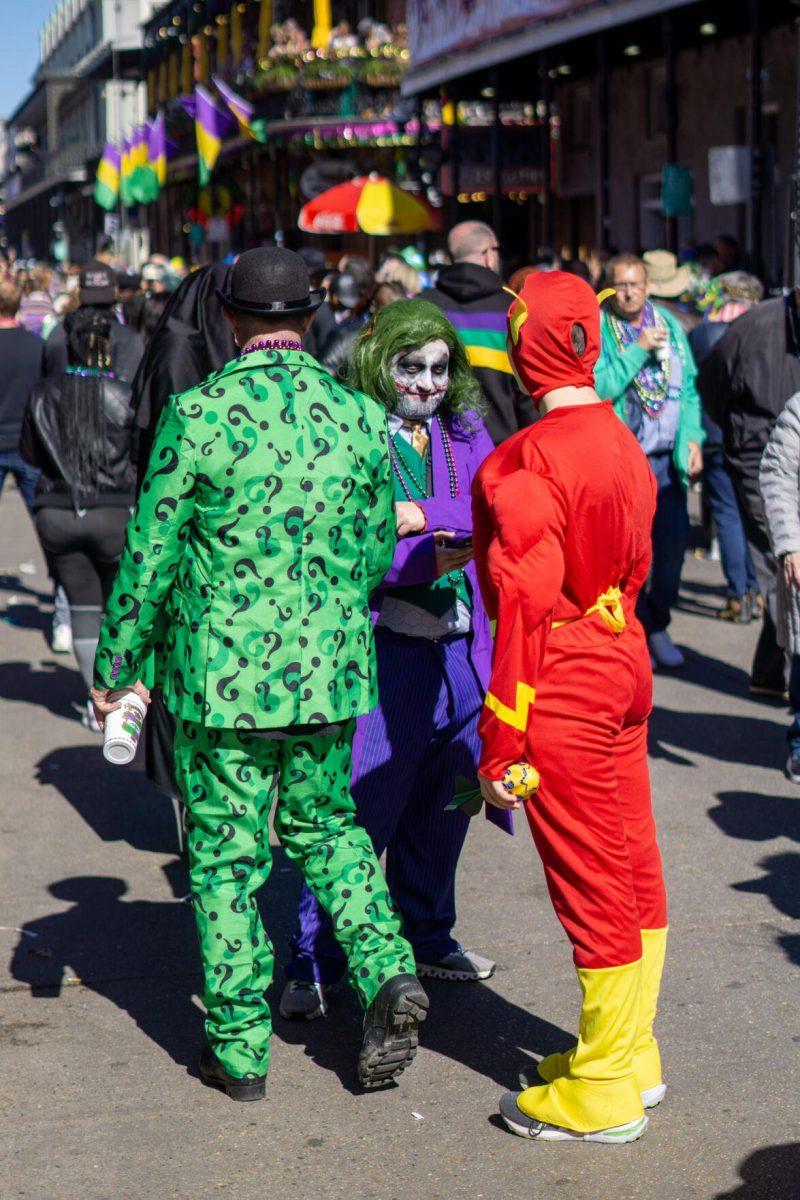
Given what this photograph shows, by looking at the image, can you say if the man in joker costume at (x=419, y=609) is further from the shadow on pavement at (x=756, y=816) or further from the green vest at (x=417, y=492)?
the shadow on pavement at (x=756, y=816)

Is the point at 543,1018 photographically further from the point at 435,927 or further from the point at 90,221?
the point at 90,221

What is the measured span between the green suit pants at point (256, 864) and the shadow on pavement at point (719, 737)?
11.1 feet

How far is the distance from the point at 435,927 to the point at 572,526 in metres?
1.63

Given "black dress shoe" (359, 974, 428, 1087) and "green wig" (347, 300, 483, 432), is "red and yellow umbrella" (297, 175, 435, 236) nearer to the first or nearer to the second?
"green wig" (347, 300, 483, 432)

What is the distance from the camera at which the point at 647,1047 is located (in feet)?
13.6

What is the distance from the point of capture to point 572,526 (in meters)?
3.79

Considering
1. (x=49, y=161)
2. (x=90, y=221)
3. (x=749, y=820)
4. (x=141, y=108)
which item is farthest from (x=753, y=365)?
(x=49, y=161)

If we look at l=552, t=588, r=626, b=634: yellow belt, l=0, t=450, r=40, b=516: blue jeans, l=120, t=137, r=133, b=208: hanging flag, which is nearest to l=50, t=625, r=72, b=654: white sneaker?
l=0, t=450, r=40, b=516: blue jeans

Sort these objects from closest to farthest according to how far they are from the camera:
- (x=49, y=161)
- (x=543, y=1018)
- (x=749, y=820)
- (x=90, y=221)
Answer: (x=543, y=1018)
(x=749, y=820)
(x=90, y=221)
(x=49, y=161)

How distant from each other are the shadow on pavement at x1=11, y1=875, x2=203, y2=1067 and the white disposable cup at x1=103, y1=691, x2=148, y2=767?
2.98ft

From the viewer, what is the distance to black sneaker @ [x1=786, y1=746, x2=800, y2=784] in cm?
703

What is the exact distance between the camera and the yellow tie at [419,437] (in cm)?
469

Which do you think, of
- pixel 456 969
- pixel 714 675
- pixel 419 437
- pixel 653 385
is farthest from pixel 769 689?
pixel 419 437

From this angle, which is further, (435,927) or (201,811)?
(435,927)
